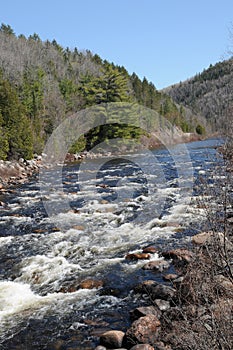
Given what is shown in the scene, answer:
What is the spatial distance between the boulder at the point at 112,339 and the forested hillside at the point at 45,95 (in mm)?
20516

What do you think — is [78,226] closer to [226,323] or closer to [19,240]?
[19,240]

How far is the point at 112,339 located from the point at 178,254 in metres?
3.25

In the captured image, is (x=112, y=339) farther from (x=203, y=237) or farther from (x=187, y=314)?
(x=203, y=237)

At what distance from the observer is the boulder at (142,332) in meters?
4.98

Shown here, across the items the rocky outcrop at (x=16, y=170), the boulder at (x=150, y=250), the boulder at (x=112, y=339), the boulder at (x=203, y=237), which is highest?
the rocky outcrop at (x=16, y=170)

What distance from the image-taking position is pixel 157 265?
7.61 metres

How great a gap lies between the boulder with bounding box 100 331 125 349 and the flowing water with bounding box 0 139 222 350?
199 mm

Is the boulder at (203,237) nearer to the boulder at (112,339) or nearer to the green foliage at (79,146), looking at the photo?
the boulder at (112,339)

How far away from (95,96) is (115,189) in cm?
2676

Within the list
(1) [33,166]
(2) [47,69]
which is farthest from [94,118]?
(2) [47,69]

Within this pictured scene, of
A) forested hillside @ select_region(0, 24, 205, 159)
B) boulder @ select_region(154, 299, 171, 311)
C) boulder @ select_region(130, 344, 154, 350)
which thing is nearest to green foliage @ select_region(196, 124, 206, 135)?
forested hillside @ select_region(0, 24, 205, 159)

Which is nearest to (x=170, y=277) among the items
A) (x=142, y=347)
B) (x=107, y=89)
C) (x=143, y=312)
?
(x=143, y=312)

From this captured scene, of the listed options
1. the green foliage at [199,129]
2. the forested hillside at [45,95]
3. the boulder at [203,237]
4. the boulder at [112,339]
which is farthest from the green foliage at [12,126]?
the green foliage at [199,129]

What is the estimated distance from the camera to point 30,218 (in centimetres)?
1241
